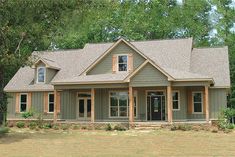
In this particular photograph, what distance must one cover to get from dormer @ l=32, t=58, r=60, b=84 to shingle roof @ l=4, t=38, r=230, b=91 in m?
0.35

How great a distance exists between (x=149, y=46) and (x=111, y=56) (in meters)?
4.42

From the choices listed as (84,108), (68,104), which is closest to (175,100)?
(84,108)

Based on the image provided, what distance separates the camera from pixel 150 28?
5119 centimetres

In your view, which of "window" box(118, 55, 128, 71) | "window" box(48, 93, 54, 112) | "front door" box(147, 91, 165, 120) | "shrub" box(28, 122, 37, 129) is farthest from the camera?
"window" box(48, 93, 54, 112)

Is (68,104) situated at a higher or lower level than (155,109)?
higher

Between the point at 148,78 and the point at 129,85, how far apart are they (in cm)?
144

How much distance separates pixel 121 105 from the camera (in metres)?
33.1

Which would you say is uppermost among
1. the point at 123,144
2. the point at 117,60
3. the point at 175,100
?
the point at 117,60

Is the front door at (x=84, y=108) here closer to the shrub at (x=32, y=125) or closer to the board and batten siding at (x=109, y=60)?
the board and batten siding at (x=109, y=60)

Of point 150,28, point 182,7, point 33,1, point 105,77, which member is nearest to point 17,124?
point 105,77

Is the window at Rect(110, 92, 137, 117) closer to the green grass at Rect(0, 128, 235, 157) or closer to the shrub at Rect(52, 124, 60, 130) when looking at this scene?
the shrub at Rect(52, 124, 60, 130)

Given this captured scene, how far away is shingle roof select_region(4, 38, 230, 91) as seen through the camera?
31734mm

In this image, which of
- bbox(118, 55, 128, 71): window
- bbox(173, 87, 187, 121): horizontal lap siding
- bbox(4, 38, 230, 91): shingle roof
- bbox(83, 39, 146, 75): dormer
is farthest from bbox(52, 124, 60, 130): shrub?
bbox(173, 87, 187, 121): horizontal lap siding

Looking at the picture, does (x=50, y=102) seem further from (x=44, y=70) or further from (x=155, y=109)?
(x=155, y=109)
